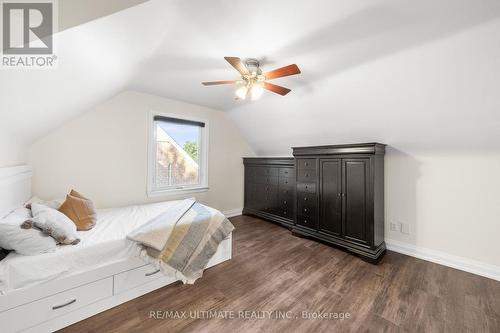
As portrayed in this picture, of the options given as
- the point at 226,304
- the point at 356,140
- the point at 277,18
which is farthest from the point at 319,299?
the point at 277,18

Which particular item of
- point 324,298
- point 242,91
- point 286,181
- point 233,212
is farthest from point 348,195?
point 233,212

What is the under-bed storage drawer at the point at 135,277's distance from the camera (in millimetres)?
1710

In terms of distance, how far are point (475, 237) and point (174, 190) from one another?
4.22m

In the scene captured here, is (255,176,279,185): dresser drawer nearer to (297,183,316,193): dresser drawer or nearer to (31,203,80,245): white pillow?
(297,183,316,193): dresser drawer

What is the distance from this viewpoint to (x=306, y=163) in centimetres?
316

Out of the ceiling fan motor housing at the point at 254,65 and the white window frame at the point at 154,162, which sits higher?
the ceiling fan motor housing at the point at 254,65

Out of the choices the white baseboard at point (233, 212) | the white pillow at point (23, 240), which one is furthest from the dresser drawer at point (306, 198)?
the white pillow at point (23, 240)

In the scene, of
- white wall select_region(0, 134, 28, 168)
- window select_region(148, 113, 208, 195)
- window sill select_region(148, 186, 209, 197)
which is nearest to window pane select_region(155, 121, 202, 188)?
window select_region(148, 113, 208, 195)

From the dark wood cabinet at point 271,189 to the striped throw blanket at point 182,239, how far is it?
5.54ft

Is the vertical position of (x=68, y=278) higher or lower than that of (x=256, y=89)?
lower

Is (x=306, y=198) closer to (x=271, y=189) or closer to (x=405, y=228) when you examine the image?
(x=271, y=189)

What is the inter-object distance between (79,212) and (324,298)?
2.58 m

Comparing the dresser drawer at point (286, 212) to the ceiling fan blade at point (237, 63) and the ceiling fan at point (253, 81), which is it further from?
the ceiling fan blade at point (237, 63)

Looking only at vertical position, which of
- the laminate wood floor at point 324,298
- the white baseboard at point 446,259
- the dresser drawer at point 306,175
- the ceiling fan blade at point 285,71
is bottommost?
the laminate wood floor at point 324,298
